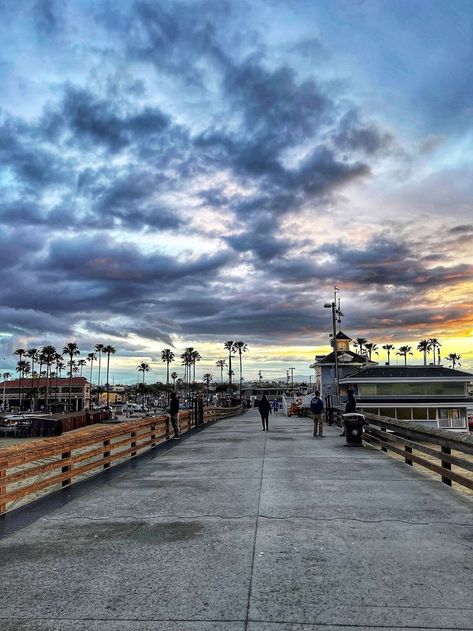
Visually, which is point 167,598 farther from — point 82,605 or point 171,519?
point 171,519

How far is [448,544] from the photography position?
607cm

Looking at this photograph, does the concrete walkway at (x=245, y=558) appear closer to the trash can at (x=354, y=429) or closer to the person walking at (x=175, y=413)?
the trash can at (x=354, y=429)

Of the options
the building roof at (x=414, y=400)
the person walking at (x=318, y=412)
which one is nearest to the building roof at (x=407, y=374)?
the building roof at (x=414, y=400)

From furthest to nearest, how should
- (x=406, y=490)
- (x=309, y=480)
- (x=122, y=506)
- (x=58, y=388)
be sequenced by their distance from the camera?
(x=58, y=388) → (x=309, y=480) → (x=406, y=490) → (x=122, y=506)

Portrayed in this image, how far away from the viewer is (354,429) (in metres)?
16.6

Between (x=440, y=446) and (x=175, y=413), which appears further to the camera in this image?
(x=175, y=413)

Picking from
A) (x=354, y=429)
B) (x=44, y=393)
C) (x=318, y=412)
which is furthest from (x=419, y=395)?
(x=44, y=393)

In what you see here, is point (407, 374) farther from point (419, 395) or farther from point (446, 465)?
point (446, 465)

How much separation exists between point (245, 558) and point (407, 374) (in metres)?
50.6

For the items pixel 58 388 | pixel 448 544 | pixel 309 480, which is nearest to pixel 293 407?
pixel 309 480

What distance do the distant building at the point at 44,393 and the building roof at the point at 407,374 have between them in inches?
4505

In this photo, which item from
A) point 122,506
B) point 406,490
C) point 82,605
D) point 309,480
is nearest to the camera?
point 82,605

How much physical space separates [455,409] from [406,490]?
4734cm

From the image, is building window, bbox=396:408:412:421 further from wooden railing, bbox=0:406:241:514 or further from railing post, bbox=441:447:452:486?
railing post, bbox=441:447:452:486
